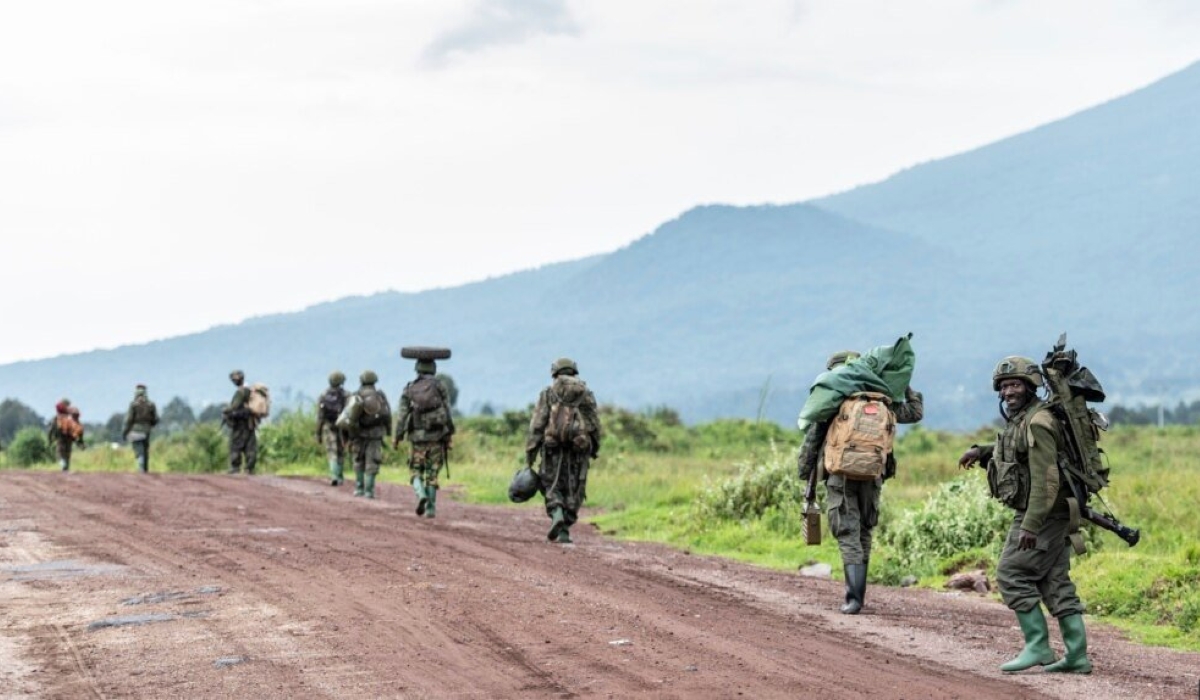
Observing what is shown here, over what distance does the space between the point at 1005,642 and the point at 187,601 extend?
631 centimetres

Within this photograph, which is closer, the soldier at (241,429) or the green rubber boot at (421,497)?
the green rubber boot at (421,497)

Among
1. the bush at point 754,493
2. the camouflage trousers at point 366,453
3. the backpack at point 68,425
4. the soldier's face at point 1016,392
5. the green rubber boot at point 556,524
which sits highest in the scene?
the soldier's face at point 1016,392

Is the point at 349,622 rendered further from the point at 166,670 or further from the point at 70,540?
the point at 70,540

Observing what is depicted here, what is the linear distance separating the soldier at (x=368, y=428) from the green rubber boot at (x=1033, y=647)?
54.9 ft

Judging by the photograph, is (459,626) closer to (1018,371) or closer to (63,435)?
(1018,371)

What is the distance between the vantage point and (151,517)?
21.1m

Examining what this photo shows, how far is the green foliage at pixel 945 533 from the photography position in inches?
706

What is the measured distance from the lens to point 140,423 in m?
35.6

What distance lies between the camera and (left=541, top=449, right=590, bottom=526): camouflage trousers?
20.0 meters

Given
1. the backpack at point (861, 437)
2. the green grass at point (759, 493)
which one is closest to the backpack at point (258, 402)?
the green grass at point (759, 493)

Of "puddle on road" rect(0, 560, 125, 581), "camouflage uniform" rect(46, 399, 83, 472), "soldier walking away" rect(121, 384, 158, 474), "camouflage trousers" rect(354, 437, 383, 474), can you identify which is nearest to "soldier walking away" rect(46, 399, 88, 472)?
"camouflage uniform" rect(46, 399, 83, 472)

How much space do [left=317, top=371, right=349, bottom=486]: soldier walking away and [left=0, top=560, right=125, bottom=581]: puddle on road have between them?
12.8m

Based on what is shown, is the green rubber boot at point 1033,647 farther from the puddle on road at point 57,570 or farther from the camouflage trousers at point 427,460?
the camouflage trousers at point 427,460

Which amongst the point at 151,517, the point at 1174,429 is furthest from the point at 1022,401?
the point at 1174,429
